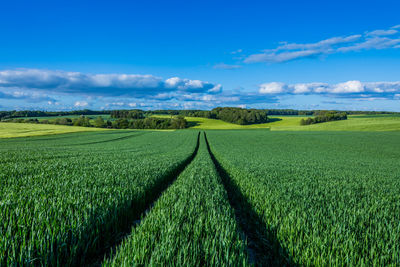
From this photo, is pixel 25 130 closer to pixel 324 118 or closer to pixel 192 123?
pixel 192 123

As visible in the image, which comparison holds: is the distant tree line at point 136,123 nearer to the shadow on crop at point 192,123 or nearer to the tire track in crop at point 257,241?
the shadow on crop at point 192,123

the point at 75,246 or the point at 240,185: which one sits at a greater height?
the point at 75,246

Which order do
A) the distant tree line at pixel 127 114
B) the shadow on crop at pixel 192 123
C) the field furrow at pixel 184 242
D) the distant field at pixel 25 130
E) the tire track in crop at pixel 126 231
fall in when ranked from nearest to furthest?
the field furrow at pixel 184 242, the tire track in crop at pixel 126 231, the distant field at pixel 25 130, the shadow on crop at pixel 192 123, the distant tree line at pixel 127 114

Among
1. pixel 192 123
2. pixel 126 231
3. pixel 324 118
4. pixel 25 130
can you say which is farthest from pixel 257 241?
pixel 324 118

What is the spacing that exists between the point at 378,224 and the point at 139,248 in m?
4.99

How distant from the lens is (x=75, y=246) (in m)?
3.49

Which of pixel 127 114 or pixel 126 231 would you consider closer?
pixel 126 231

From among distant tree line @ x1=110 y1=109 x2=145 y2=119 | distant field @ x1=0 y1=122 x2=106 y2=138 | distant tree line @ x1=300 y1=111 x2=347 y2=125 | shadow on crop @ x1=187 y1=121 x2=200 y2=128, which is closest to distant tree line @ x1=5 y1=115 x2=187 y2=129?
shadow on crop @ x1=187 y1=121 x2=200 y2=128

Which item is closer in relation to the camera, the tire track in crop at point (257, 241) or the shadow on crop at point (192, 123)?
the tire track in crop at point (257, 241)

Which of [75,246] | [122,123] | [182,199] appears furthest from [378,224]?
[122,123]

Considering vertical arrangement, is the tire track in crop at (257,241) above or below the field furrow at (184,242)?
below

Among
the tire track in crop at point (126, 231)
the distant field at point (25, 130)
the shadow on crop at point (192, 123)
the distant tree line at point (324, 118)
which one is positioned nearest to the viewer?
the tire track in crop at point (126, 231)

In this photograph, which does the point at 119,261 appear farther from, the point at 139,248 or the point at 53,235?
the point at 53,235

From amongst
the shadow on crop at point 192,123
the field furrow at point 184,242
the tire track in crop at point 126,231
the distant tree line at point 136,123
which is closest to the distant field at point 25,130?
the distant tree line at point 136,123
